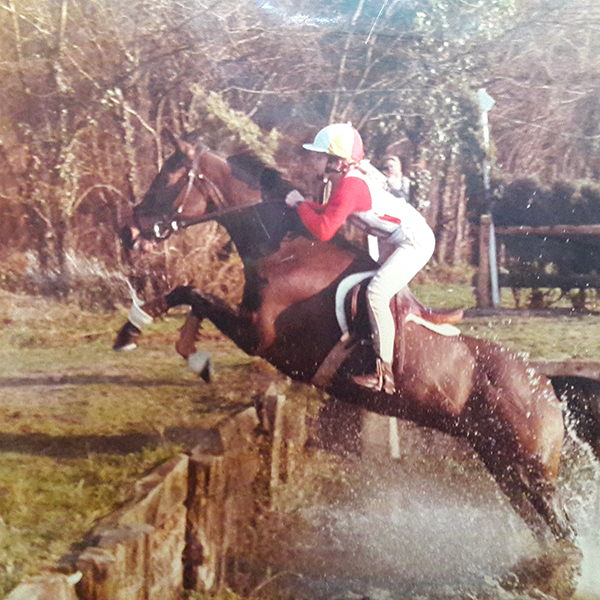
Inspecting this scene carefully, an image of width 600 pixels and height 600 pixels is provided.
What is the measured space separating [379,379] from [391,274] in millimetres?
584

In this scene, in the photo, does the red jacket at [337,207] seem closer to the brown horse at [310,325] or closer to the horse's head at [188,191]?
the brown horse at [310,325]

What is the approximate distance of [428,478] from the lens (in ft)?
11.8

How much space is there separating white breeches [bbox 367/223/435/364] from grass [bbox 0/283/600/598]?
174 millimetres

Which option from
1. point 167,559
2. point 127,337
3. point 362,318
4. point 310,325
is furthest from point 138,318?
point 167,559

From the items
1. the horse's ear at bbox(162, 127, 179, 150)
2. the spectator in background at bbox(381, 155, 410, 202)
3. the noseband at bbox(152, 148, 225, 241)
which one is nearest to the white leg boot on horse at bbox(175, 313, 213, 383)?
the noseband at bbox(152, 148, 225, 241)

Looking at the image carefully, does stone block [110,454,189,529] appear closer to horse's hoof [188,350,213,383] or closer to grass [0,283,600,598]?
grass [0,283,600,598]

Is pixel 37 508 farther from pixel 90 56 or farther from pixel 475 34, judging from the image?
pixel 475 34

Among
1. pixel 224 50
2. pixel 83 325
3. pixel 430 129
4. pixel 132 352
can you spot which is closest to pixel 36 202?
pixel 83 325

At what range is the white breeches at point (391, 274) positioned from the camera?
332 cm

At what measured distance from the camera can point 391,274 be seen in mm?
3318

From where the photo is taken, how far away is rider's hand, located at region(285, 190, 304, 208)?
11.0 feet

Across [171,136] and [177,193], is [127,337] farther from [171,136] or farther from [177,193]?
[171,136]

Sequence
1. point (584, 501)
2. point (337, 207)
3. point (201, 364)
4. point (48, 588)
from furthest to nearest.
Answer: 1. point (584, 501)
2. point (201, 364)
3. point (337, 207)
4. point (48, 588)

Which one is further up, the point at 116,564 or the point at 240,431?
the point at 240,431
